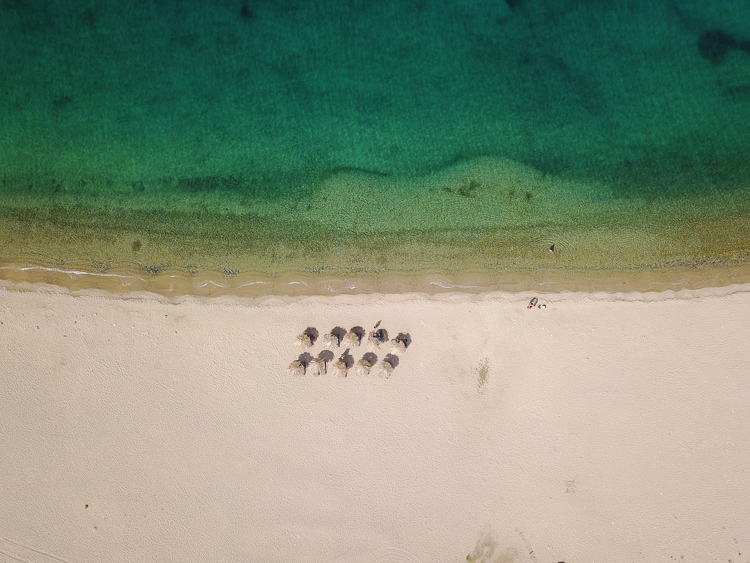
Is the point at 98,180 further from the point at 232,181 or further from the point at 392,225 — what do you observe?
the point at 392,225

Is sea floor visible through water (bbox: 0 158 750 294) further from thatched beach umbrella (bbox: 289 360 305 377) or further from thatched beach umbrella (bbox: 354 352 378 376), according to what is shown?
thatched beach umbrella (bbox: 289 360 305 377)

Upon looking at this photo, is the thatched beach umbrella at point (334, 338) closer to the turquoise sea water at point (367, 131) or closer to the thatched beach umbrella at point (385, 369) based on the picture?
the thatched beach umbrella at point (385, 369)

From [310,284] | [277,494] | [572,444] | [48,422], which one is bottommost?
[277,494]

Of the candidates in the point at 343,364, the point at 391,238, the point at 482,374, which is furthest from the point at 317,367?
the point at 482,374

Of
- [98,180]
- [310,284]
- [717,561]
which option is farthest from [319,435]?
[717,561]

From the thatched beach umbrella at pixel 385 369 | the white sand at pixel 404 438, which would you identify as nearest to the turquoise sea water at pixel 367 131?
the white sand at pixel 404 438

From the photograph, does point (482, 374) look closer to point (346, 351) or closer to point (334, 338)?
point (346, 351)

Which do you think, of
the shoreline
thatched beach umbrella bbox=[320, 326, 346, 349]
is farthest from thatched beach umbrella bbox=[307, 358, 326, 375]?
the shoreline
